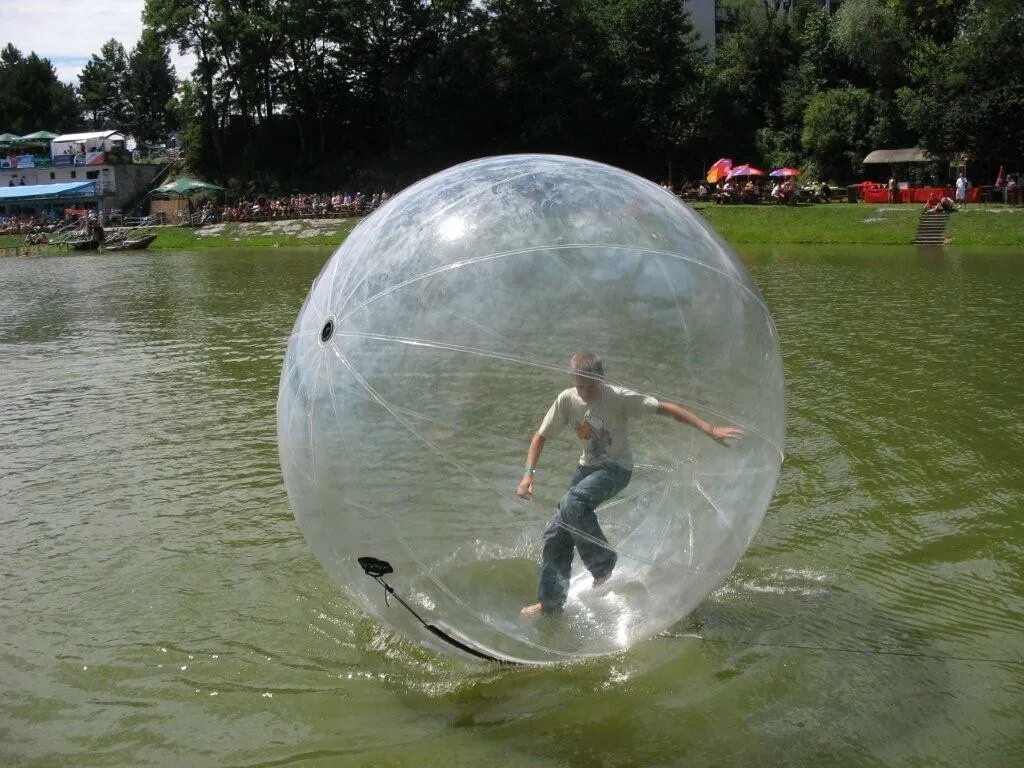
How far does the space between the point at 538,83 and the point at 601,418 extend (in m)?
55.5

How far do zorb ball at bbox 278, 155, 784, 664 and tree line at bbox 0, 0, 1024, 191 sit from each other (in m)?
47.5

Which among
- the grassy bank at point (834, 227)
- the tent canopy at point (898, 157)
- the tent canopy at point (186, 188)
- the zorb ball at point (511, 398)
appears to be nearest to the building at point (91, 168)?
the tent canopy at point (186, 188)

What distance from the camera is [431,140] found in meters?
57.8

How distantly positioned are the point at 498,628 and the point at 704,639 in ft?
4.77

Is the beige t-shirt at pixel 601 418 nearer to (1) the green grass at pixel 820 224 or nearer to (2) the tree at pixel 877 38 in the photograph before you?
(1) the green grass at pixel 820 224

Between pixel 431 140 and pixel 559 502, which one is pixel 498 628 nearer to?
pixel 559 502

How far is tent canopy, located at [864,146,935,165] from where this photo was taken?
4759 cm

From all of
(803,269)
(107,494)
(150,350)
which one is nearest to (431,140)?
(803,269)

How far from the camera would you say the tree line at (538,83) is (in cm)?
5419

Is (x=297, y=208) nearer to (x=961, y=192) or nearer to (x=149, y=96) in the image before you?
(x=961, y=192)

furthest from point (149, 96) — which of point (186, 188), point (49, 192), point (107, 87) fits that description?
point (186, 188)

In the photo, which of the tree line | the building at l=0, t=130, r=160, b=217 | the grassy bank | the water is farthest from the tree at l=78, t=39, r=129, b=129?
the water

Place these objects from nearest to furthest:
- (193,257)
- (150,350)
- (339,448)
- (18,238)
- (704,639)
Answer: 1. (339,448)
2. (704,639)
3. (150,350)
4. (193,257)
5. (18,238)

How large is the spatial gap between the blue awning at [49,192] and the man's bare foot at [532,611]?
68.7 metres
